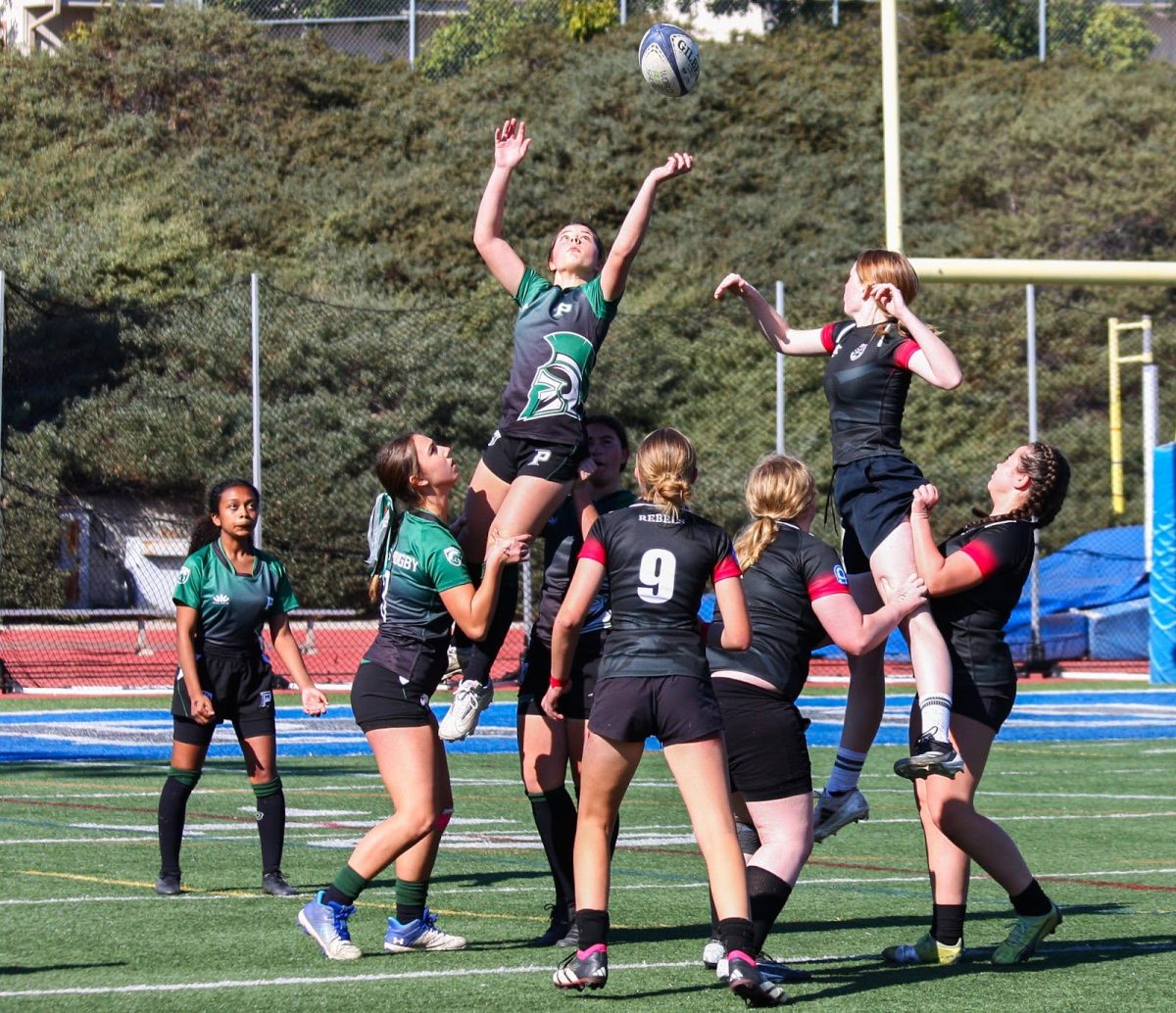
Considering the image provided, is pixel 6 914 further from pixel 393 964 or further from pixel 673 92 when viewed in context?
pixel 673 92

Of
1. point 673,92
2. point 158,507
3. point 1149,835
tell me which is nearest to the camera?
point 673,92

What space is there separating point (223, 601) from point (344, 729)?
8.43 metres

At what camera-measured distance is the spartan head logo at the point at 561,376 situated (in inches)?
300

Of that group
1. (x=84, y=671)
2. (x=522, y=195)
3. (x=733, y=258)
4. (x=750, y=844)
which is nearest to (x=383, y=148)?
(x=522, y=195)

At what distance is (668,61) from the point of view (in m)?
8.80

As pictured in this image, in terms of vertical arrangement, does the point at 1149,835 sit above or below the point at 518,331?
below

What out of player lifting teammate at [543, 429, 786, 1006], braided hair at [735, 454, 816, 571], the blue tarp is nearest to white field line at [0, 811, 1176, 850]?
braided hair at [735, 454, 816, 571]

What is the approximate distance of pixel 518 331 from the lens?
7773 millimetres

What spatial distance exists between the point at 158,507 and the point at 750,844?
909 inches

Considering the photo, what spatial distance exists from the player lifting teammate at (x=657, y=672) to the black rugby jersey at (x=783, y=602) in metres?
0.35

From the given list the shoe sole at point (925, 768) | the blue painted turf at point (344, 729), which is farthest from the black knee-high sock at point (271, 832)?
the blue painted turf at point (344, 729)

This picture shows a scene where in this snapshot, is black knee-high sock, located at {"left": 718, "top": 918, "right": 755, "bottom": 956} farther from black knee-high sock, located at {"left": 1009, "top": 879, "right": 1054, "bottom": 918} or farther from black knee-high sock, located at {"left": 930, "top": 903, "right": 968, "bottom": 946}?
black knee-high sock, located at {"left": 1009, "top": 879, "right": 1054, "bottom": 918}

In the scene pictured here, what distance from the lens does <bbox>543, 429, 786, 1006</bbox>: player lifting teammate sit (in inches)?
228

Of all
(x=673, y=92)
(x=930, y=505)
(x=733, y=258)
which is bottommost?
(x=930, y=505)
